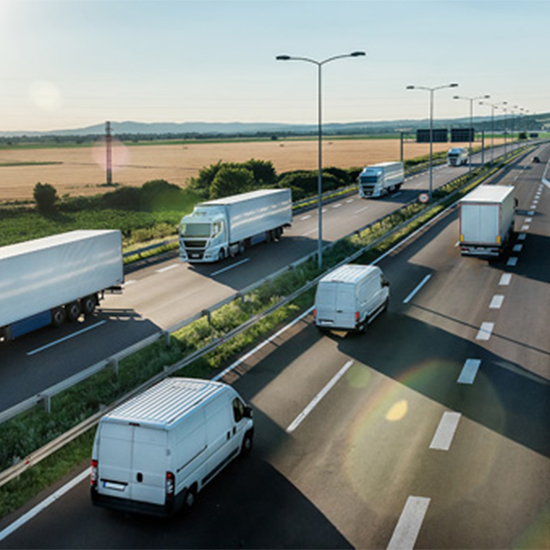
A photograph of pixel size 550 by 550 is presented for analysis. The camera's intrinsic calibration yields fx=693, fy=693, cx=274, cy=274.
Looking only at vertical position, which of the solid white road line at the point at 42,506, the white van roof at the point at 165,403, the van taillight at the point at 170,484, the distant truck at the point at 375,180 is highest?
the distant truck at the point at 375,180

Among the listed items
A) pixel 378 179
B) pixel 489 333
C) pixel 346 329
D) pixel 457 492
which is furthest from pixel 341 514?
pixel 378 179

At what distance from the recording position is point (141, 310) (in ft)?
93.9

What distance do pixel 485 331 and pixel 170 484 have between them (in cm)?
1553

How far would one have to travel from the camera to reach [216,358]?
21422 millimetres

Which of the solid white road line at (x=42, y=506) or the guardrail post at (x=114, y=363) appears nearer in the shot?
the solid white road line at (x=42, y=506)

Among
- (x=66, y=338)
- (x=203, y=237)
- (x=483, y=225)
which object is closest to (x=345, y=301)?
(x=66, y=338)

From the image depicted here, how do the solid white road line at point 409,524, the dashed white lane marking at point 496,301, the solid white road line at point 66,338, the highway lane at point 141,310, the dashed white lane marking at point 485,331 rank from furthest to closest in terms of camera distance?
1. the dashed white lane marking at point 496,301
2. the dashed white lane marking at point 485,331
3. the solid white road line at point 66,338
4. the highway lane at point 141,310
5. the solid white road line at point 409,524

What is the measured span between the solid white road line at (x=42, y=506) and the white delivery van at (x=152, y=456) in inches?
56.4

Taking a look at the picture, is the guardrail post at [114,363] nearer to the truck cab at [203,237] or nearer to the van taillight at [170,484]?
the van taillight at [170,484]

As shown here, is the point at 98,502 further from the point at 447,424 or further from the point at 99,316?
the point at 99,316

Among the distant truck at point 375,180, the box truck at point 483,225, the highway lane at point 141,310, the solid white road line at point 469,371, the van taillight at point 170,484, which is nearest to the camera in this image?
the van taillight at point 170,484

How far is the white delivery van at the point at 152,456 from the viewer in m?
12.4

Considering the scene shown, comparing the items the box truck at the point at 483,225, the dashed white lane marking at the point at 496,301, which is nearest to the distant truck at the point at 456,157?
the box truck at the point at 483,225

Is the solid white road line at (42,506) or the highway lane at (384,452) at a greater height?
the highway lane at (384,452)
